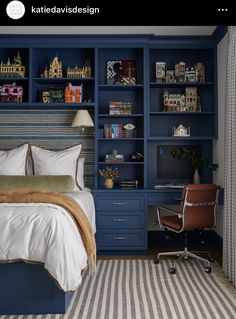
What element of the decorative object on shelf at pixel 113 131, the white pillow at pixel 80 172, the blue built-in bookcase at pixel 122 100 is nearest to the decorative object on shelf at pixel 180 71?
the blue built-in bookcase at pixel 122 100

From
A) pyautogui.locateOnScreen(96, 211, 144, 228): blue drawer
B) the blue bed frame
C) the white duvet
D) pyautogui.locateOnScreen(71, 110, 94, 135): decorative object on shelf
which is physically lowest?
the blue bed frame

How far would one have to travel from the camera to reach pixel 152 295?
3041 millimetres

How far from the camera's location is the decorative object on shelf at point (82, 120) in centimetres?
459

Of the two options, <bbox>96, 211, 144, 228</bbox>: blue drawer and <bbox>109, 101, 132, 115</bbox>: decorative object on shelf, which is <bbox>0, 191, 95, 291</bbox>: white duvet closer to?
<bbox>96, 211, 144, 228</bbox>: blue drawer

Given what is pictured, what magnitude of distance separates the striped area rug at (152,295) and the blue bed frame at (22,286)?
98mm

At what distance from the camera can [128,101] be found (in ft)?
16.5

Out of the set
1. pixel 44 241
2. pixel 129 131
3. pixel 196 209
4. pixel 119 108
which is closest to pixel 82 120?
pixel 119 108

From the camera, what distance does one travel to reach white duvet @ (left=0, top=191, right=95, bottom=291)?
258cm

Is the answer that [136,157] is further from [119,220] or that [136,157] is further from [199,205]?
[199,205]

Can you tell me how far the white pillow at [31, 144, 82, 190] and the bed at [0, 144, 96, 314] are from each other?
1.67 m

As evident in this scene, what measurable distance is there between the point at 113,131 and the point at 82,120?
444 mm

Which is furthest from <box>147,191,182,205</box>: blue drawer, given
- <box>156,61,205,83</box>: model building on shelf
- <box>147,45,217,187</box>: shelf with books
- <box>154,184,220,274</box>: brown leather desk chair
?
<box>156,61,205,83</box>: model building on shelf

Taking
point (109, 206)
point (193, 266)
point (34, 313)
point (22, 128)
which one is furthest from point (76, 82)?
point (34, 313)
